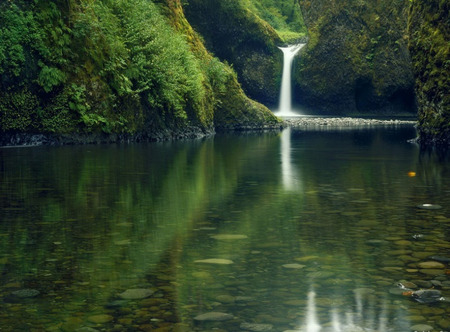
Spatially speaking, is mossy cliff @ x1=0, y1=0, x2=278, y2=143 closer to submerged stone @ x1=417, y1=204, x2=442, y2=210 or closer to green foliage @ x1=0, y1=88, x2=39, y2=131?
green foliage @ x1=0, y1=88, x2=39, y2=131

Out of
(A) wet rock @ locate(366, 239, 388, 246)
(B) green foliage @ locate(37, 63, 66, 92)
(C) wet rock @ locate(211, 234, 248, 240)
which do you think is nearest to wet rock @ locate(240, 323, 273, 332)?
(A) wet rock @ locate(366, 239, 388, 246)

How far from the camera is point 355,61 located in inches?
3147

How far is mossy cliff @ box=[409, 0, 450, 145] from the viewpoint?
31.0 m

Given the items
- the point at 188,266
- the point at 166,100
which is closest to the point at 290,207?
the point at 188,266

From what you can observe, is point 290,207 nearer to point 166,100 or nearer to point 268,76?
point 166,100

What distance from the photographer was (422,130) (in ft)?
110

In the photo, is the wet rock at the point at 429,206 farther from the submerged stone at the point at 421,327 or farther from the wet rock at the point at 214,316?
the wet rock at the point at 214,316

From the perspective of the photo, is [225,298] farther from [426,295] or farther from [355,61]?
[355,61]

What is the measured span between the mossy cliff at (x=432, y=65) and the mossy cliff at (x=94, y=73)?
43.3ft

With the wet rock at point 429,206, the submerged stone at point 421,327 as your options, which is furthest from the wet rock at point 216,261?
the wet rock at point 429,206

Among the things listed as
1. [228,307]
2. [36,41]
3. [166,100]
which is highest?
[36,41]

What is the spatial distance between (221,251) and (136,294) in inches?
81.9

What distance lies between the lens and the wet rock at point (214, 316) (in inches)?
227

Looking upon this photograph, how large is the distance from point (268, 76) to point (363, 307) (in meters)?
72.8
